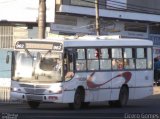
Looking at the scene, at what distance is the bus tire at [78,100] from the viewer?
23.7m

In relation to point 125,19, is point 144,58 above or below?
below

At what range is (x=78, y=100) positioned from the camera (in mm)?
23906

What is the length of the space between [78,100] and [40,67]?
6.69 feet

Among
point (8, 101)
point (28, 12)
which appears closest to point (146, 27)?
point (28, 12)

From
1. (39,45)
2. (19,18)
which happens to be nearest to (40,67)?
(39,45)

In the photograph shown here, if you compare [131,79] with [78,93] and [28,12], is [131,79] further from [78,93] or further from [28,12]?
[28,12]

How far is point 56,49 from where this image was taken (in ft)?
75.8

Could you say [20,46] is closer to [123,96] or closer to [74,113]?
[74,113]

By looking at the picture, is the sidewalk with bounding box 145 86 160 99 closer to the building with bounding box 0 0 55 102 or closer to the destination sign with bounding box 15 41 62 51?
the building with bounding box 0 0 55 102

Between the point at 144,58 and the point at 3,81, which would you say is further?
the point at 3,81

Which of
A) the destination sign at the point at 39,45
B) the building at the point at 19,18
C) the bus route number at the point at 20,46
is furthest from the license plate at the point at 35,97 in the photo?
the building at the point at 19,18

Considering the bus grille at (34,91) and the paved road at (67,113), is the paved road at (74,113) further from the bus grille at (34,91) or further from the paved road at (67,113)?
the bus grille at (34,91)

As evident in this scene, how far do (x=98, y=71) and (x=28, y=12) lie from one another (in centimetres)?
2123

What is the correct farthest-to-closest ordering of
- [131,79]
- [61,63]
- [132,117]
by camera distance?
[131,79]
[61,63]
[132,117]
